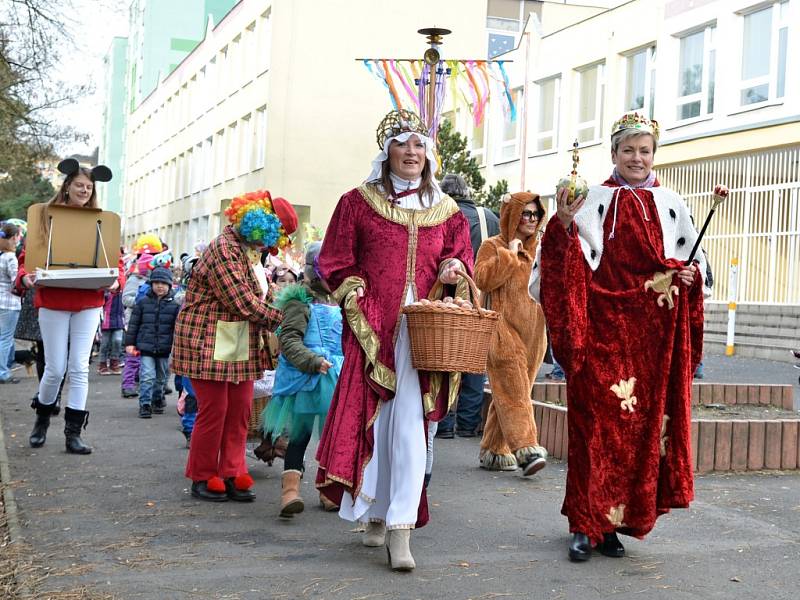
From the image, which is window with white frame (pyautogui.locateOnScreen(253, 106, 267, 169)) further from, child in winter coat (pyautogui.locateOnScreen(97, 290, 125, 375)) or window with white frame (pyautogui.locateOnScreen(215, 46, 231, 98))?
child in winter coat (pyautogui.locateOnScreen(97, 290, 125, 375))

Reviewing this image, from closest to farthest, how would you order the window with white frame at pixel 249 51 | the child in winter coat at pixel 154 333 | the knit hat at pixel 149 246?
the child in winter coat at pixel 154 333 → the knit hat at pixel 149 246 → the window with white frame at pixel 249 51

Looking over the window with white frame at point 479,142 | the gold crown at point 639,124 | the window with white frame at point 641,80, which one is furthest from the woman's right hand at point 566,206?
the window with white frame at point 479,142

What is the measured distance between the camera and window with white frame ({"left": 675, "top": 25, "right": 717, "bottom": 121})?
25.2 metres

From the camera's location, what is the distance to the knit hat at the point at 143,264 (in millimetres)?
13953

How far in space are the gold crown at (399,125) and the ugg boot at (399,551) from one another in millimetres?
1942

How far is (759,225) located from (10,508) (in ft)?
62.9

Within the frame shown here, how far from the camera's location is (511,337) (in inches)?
317

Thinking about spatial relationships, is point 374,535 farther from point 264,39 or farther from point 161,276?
point 264,39

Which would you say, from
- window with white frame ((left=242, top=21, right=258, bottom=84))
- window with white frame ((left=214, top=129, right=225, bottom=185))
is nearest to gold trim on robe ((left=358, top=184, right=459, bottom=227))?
window with white frame ((left=242, top=21, right=258, bottom=84))

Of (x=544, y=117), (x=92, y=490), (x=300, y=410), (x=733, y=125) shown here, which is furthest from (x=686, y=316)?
(x=544, y=117)

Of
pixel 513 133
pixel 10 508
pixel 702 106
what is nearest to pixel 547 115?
pixel 513 133

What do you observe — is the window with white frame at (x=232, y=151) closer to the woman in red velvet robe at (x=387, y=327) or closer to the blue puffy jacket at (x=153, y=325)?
the blue puffy jacket at (x=153, y=325)

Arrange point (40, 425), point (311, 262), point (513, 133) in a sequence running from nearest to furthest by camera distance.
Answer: point (311, 262) → point (40, 425) → point (513, 133)

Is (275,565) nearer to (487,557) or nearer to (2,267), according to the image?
(487,557)
